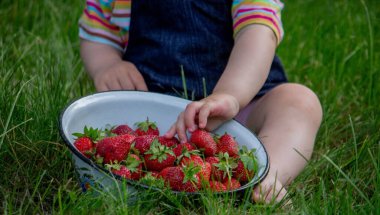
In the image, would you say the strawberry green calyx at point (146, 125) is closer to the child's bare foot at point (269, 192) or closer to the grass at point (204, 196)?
the grass at point (204, 196)

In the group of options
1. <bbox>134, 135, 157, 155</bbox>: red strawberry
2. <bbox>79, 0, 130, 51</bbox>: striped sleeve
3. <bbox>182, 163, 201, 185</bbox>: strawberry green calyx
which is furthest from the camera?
<bbox>79, 0, 130, 51</bbox>: striped sleeve

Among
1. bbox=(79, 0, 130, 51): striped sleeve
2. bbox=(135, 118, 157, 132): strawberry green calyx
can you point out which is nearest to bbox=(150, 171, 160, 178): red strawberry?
bbox=(135, 118, 157, 132): strawberry green calyx

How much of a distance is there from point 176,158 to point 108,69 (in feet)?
1.76

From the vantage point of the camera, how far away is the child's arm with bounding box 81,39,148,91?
1728mm

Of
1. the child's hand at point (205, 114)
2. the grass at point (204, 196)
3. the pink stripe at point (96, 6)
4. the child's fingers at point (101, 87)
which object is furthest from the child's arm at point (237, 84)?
the pink stripe at point (96, 6)

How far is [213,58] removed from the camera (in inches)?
68.5

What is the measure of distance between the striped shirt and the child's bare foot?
431 millimetres

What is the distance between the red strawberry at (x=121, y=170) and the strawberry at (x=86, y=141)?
0.09m

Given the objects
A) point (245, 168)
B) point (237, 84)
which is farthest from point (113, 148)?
point (237, 84)

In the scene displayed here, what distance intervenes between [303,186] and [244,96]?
0.83ft

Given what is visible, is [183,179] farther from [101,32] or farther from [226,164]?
[101,32]

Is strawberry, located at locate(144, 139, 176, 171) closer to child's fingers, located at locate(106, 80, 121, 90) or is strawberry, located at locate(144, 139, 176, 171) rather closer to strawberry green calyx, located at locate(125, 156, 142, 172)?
strawberry green calyx, located at locate(125, 156, 142, 172)

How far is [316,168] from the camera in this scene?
1.55m

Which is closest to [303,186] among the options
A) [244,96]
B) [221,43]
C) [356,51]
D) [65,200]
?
[244,96]
